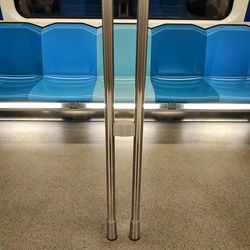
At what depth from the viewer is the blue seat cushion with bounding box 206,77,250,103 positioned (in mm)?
2561

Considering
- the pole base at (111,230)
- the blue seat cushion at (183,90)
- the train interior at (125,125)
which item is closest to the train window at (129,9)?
the train interior at (125,125)

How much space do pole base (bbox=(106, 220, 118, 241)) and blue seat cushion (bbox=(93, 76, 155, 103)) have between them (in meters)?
1.18

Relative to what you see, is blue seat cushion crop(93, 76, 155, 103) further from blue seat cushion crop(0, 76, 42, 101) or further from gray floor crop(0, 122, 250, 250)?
blue seat cushion crop(0, 76, 42, 101)

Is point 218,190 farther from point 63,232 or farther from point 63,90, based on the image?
point 63,90

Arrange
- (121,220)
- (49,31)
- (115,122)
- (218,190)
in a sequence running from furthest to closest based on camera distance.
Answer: (49,31)
(218,190)
(121,220)
(115,122)

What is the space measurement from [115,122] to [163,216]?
756mm

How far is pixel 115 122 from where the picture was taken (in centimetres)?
128

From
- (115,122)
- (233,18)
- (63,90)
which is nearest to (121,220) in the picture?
(115,122)

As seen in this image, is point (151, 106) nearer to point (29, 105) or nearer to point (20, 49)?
point (29, 105)

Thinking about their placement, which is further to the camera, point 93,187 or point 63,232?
point 93,187

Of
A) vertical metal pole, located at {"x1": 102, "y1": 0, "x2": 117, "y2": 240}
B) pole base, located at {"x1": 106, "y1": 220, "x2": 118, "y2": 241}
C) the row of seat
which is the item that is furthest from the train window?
pole base, located at {"x1": 106, "y1": 220, "x2": 118, "y2": 241}

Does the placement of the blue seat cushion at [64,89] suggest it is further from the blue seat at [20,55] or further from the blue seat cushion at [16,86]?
the blue seat at [20,55]

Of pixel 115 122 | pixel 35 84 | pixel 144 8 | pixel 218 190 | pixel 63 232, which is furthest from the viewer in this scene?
pixel 35 84

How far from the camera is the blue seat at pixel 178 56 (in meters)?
3.13
